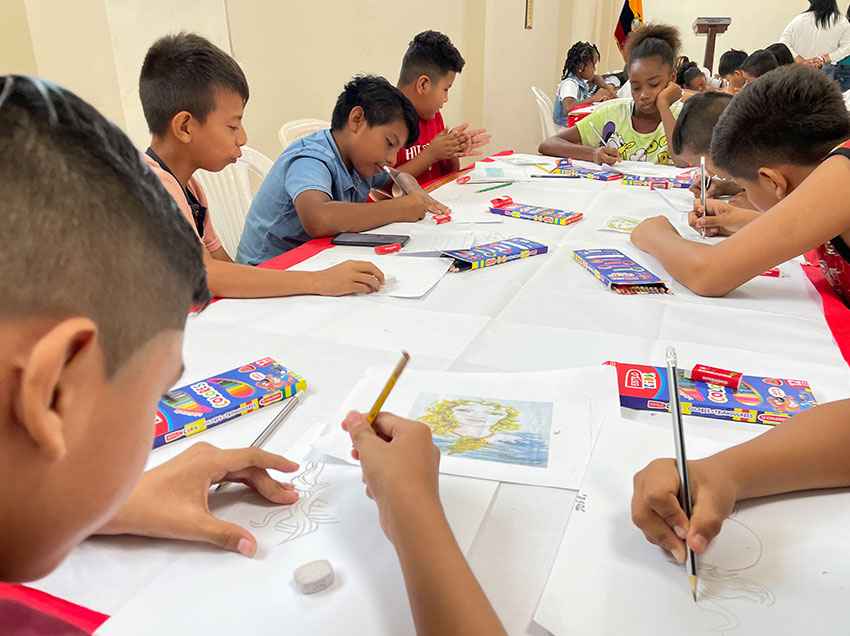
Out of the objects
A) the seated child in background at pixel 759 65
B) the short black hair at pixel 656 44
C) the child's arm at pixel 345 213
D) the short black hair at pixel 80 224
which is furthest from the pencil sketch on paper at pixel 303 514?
the seated child in background at pixel 759 65

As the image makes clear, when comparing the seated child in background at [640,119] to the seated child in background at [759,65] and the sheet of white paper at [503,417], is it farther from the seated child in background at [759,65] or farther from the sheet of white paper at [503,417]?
the sheet of white paper at [503,417]

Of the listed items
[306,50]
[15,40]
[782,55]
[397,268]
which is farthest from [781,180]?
[782,55]

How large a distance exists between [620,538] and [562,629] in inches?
4.3

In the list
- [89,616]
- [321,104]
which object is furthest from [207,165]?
[321,104]

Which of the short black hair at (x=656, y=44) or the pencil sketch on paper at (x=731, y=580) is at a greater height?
the short black hair at (x=656, y=44)

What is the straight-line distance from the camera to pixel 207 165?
1.37m

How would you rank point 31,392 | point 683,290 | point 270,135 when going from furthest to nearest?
1. point 270,135
2. point 683,290
3. point 31,392

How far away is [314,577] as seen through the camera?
463mm

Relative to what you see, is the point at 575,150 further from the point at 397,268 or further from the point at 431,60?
the point at 397,268

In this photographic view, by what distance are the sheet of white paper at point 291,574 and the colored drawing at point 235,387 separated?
153 mm

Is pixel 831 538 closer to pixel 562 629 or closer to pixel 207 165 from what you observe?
pixel 562 629

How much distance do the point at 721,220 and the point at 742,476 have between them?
39.4 inches

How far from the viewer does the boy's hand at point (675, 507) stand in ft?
1.57

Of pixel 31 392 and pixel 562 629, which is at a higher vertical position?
pixel 31 392
